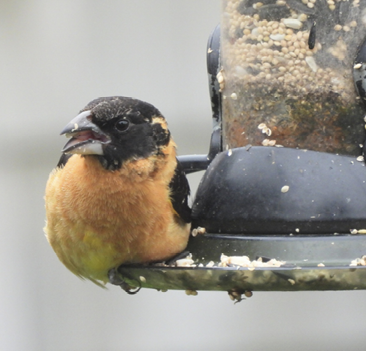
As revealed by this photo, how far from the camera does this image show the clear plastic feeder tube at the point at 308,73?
323 centimetres

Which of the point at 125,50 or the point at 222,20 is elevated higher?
the point at 222,20

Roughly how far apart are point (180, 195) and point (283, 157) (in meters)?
0.72

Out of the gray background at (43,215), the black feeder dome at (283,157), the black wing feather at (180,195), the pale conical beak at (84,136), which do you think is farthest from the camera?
the gray background at (43,215)

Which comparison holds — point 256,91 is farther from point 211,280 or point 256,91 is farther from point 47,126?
point 47,126

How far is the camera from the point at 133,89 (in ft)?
24.1

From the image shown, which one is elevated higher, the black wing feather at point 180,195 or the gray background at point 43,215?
the black wing feather at point 180,195

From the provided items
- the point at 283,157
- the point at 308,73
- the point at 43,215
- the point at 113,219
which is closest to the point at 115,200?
the point at 113,219

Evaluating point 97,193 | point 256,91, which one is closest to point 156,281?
point 97,193

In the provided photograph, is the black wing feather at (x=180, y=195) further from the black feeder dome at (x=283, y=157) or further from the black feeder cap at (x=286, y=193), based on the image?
the black feeder cap at (x=286, y=193)

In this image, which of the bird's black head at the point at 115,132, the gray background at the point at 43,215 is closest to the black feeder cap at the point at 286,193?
the bird's black head at the point at 115,132

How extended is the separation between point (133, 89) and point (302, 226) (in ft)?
15.4

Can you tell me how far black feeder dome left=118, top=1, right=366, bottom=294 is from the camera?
2840mm

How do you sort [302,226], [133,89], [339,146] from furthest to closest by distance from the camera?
[133,89]
[339,146]
[302,226]

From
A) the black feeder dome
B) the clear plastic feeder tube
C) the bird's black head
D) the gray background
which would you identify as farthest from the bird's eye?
the gray background
